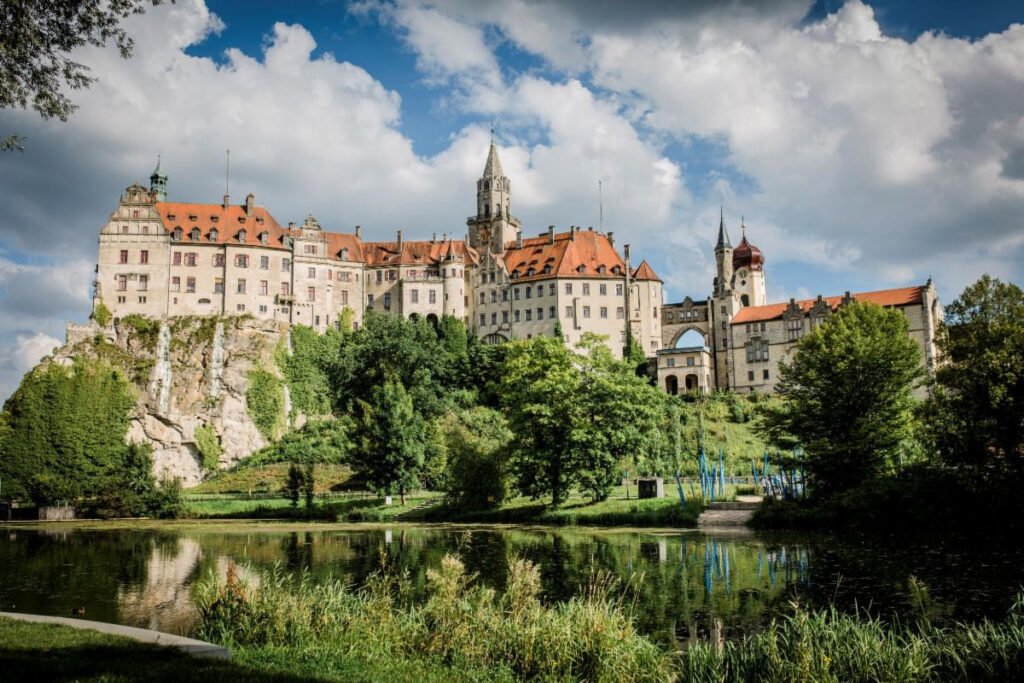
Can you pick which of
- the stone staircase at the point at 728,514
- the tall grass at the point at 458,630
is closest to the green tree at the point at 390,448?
the stone staircase at the point at 728,514

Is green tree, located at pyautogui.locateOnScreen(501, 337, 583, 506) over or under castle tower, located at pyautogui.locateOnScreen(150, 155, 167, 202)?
under

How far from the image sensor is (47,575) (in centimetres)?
2195

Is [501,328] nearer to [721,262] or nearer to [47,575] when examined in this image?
[721,262]

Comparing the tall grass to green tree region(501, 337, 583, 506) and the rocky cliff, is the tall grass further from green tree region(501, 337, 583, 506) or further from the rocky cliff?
the rocky cliff

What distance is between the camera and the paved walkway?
1074cm

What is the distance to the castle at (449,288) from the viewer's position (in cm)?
7844

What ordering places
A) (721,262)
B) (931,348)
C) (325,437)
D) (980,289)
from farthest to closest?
(721,262) < (931,348) < (325,437) < (980,289)

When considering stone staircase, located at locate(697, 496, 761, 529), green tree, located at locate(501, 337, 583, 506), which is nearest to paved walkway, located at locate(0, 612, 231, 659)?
stone staircase, located at locate(697, 496, 761, 529)

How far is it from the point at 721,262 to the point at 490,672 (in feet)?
314

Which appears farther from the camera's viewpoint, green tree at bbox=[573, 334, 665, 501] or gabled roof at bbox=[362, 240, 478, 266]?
gabled roof at bbox=[362, 240, 478, 266]

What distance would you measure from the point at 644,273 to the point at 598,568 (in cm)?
6925

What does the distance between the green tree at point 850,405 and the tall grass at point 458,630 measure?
25734mm

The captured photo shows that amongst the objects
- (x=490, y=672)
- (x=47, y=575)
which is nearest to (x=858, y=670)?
(x=490, y=672)

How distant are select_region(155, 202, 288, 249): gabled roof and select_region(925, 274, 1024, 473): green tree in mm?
65955
